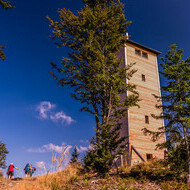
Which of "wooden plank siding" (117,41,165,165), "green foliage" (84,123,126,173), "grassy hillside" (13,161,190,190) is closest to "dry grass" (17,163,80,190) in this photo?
"grassy hillside" (13,161,190,190)

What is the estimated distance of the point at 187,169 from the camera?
11117 mm

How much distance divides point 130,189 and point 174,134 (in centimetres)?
462

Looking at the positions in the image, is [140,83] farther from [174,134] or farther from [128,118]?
[174,134]

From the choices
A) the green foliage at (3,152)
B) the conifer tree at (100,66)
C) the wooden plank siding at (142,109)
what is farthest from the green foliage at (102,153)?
the green foliage at (3,152)

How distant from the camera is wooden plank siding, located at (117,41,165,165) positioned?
19.7 m

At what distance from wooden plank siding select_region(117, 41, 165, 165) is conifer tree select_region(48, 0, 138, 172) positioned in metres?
3.57

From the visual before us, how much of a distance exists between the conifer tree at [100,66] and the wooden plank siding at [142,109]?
3573 mm

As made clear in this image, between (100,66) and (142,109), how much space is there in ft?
32.9

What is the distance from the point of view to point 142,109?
851 inches

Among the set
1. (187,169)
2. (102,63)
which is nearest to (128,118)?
(102,63)

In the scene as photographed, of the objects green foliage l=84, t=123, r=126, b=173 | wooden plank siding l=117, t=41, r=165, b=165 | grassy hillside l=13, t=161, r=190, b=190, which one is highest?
wooden plank siding l=117, t=41, r=165, b=165

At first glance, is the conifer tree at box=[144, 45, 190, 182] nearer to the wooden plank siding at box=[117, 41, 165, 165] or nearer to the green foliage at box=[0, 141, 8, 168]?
the wooden plank siding at box=[117, 41, 165, 165]

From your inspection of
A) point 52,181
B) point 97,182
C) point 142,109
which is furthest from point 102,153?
point 142,109

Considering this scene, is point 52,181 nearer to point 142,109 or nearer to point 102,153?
point 102,153
